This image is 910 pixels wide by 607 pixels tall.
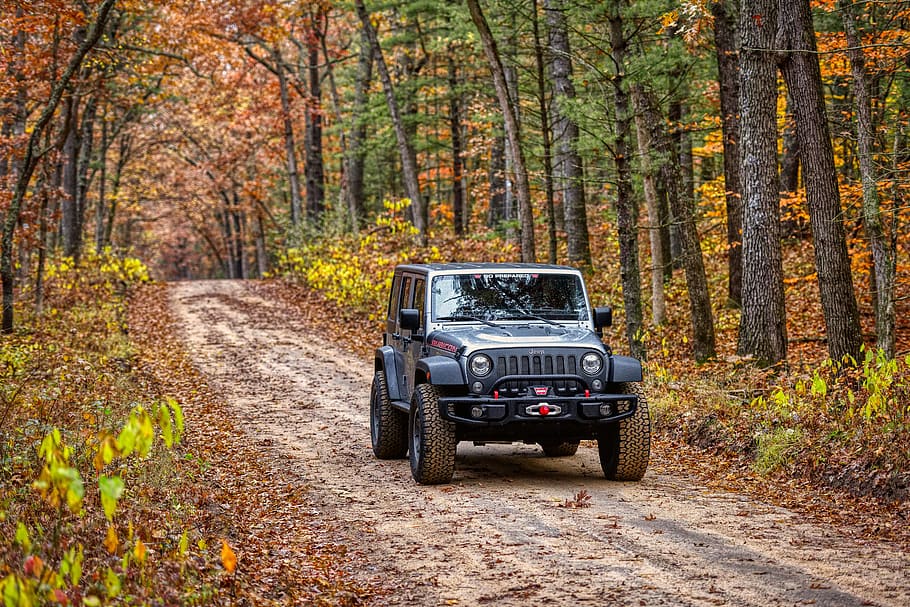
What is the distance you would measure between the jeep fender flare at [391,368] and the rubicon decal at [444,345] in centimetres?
123

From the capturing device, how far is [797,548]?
6957mm

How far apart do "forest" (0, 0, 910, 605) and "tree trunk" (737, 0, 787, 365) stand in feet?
0.11

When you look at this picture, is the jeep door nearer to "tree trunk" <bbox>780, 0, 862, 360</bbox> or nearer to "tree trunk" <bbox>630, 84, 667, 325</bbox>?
"tree trunk" <bbox>780, 0, 862, 360</bbox>

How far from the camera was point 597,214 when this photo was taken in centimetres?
3322

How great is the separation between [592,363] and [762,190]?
627 cm

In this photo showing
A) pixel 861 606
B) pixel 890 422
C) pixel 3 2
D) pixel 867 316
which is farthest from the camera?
pixel 867 316

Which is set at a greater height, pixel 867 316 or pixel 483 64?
pixel 483 64

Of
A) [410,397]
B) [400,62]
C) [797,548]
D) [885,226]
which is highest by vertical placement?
[400,62]

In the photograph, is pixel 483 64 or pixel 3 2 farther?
pixel 483 64

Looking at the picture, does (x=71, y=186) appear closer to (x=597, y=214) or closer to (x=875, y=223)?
(x=597, y=214)

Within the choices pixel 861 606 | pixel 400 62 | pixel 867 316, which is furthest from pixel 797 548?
pixel 400 62

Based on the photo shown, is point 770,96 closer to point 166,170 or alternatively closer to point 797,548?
point 797,548

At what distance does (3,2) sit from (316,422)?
8.50m

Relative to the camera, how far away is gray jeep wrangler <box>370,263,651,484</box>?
8992mm
